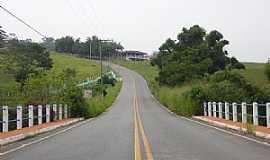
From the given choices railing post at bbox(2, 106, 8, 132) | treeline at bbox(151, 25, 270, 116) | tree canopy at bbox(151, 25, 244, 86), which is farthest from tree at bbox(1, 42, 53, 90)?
railing post at bbox(2, 106, 8, 132)

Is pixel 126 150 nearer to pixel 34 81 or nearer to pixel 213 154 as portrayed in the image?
pixel 213 154

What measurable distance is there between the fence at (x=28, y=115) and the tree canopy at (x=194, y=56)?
151 feet

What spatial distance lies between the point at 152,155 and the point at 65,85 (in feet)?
120

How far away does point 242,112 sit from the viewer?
92.4 feet

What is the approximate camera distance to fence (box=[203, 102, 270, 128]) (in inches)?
981

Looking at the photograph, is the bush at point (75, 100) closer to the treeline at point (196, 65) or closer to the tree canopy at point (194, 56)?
the treeline at point (196, 65)

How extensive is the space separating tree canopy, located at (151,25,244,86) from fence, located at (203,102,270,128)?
4288 cm

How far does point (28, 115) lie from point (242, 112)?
11650mm

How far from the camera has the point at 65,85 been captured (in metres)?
50.1

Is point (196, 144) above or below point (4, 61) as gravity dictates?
below

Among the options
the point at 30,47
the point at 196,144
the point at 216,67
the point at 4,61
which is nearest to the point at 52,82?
the point at 4,61

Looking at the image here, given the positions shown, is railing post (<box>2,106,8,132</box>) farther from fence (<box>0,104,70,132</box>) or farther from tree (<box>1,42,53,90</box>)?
tree (<box>1,42,53,90</box>)

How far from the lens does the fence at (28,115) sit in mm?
22689

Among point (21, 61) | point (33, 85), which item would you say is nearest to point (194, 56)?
point (21, 61)
